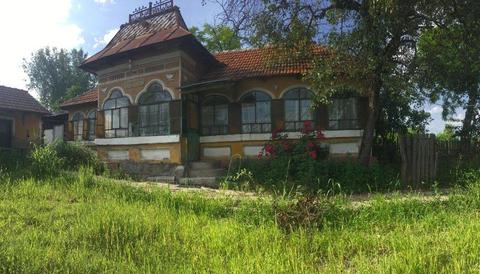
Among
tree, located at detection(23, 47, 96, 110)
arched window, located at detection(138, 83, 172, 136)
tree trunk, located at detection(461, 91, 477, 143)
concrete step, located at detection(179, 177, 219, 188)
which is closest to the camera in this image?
concrete step, located at detection(179, 177, 219, 188)

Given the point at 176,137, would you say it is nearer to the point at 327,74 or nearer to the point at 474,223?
A: the point at 327,74

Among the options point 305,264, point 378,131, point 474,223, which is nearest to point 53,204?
point 305,264

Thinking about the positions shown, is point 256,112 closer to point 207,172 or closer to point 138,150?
point 207,172

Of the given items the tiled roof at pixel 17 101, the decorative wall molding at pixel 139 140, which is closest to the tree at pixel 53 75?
the tiled roof at pixel 17 101

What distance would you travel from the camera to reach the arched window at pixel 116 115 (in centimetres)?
1608

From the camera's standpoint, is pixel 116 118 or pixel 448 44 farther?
pixel 116 118

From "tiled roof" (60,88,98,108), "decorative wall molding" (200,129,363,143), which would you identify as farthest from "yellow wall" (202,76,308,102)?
"tiled roof" (60,88,98,108)

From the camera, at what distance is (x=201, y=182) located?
505 inches

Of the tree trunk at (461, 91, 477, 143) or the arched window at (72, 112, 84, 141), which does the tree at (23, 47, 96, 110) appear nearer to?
the arched window at (72, 112, 84, 141)

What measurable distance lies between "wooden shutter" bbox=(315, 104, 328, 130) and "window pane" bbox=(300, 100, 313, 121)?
26 cm

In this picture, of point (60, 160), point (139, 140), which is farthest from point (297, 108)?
point (60, 160)

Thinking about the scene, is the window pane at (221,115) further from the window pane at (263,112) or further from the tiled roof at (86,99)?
the tiled roof at (86,99)

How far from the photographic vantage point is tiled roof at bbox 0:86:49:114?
22938mm

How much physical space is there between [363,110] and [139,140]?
8.02 metres
